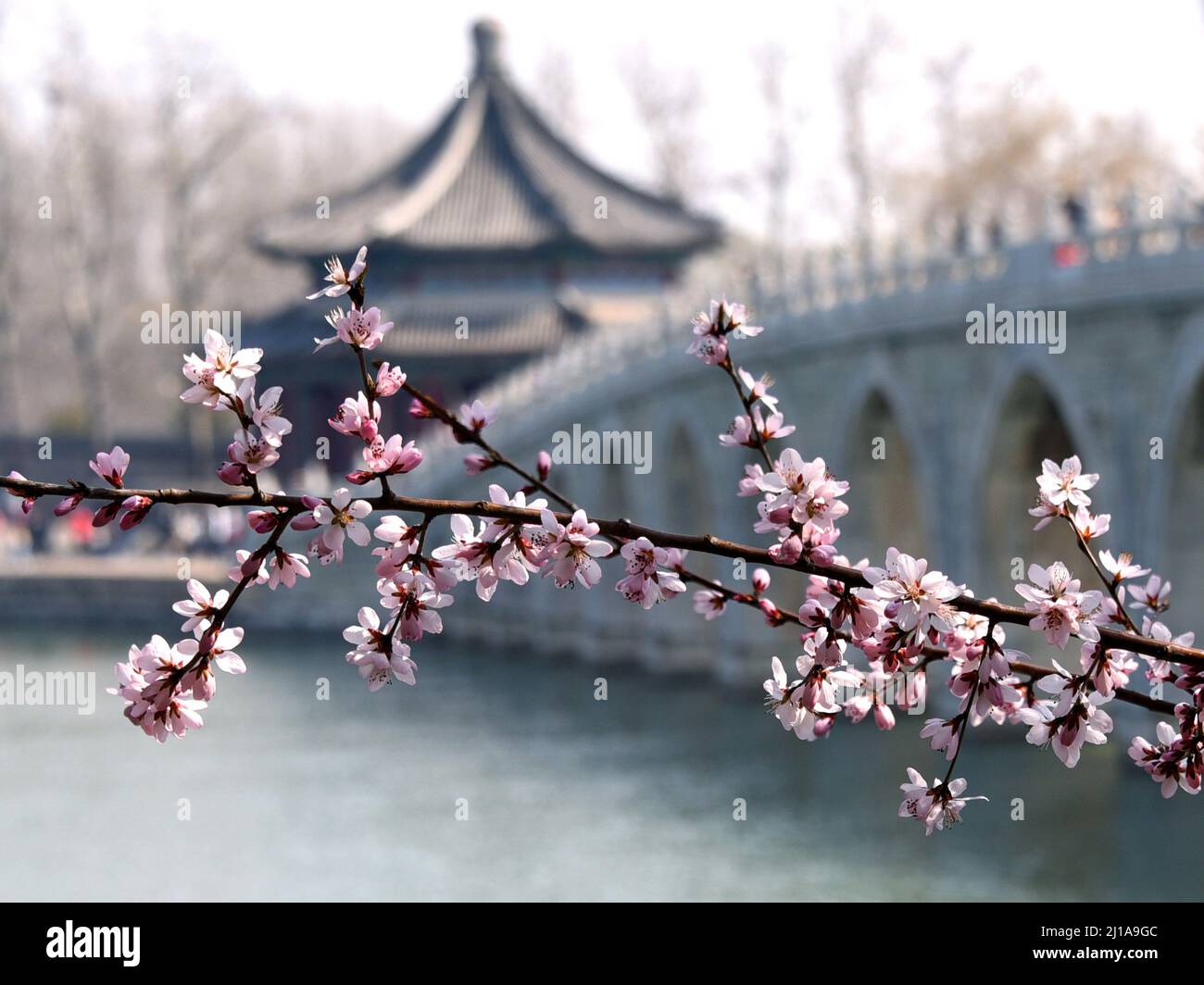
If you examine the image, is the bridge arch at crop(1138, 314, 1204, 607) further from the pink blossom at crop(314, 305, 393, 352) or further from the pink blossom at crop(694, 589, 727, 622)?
the pink blossom at crop(314, 305, 393, 352)

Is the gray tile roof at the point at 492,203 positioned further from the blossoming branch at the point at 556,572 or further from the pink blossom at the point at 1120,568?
the blossoming branch at the point at 556,572

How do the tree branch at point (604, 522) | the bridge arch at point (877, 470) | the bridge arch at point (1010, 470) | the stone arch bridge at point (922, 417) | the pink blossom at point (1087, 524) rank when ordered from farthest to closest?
the bridge arch at point (877, 470) → the bridge arch at point (1010, 470) → the stone arch bridge at point (922, 417) → the pink blossom at point (1087, 524) → the tree branch at point (604, 522)

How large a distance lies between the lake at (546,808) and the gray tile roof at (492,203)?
18.5 meters

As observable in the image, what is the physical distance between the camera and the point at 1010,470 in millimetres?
26609

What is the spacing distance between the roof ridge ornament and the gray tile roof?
0.04 m

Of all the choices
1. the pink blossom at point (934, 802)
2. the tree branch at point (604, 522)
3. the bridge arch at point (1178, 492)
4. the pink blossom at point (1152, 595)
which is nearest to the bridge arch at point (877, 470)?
the bridge arch at point (1178, 492)

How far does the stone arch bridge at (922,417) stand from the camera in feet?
76.1

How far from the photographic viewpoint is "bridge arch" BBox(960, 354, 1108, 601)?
85.4 ft

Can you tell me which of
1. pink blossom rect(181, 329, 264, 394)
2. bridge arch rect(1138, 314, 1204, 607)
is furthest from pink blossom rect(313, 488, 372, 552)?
bridge arch rect(1138, 314, 1204, 607)

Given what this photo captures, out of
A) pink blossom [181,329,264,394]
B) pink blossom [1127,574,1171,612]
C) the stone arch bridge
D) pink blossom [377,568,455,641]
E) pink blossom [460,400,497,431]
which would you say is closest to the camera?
pink blossom [181,329,264,394]
